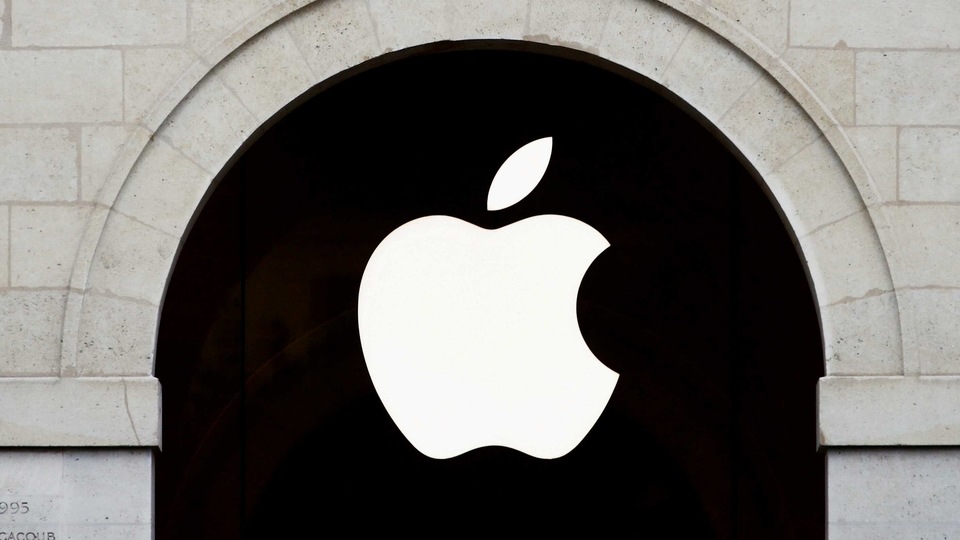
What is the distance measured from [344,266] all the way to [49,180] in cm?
224

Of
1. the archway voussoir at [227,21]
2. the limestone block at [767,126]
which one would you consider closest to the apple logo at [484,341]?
the limestone block at [767,126]

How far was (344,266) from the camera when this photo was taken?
8758 mm

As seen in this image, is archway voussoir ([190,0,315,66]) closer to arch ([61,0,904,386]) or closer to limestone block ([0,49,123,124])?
arch ([61,0,904,386])

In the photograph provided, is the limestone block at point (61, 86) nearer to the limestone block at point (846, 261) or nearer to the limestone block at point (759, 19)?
the limestone block at point (759, 19)

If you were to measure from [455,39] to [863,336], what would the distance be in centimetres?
290

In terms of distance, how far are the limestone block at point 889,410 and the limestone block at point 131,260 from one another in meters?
3.88

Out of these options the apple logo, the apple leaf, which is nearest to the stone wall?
the apple leaf

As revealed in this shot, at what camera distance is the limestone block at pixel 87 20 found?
7.30 m

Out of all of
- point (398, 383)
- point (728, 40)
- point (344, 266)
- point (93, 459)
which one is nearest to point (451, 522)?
point (398, 383)

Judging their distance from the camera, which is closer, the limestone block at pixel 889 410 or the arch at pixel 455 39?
the limestone block at pixel 889 410

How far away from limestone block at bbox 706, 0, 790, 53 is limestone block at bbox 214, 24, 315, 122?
96.0 inches

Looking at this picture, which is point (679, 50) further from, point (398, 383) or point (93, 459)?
point (93, 459)

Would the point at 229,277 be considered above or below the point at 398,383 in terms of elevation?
above

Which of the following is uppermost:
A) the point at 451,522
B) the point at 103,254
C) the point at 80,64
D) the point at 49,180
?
the point at 80,64
